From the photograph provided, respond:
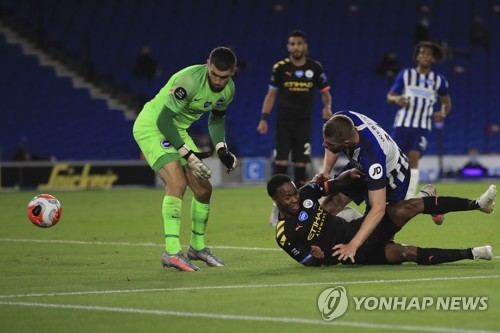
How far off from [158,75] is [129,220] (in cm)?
1487

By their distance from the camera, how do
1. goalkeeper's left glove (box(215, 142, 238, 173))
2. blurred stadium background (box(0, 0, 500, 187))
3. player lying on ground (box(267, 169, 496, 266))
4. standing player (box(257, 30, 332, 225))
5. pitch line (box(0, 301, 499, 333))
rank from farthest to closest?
blurred stadium background (box(0, 0, 500, 187)) → standing player (box(257, 30, 332, 225)) → goalkeeper's left glove (box(215, 142, 238, 173)) → player lying on ground (box(267, 169, 496, 266)) → pitch line (box(0, 301, 499, 333))

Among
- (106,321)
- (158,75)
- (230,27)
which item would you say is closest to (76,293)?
(106,321)

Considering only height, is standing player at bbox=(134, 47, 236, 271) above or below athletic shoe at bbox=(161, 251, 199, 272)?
above

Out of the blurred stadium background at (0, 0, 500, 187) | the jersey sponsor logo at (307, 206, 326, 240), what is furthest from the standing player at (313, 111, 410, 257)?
the blurred stadium background at (0, 0, 500, 187)

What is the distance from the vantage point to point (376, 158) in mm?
9227

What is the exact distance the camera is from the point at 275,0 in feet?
114

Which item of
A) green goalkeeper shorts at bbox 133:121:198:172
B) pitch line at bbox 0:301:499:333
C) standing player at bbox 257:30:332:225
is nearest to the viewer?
pitch line at bbox 0:301:499:333

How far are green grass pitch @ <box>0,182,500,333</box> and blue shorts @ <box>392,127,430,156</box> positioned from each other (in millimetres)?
1994

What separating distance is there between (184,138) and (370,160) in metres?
1.99

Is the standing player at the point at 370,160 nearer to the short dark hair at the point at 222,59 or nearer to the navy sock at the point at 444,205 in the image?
the navy sock at the point at 444,205

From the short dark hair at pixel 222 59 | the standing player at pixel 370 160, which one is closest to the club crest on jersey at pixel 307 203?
the standing player at pixel 370 160

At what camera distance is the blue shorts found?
659 inches

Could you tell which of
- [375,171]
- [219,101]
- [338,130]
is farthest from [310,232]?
[219,101]

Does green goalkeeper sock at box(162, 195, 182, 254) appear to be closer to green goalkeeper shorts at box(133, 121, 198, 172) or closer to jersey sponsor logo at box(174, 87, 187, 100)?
green goalkeeper shorts at box(133, 121, 198, 172)
